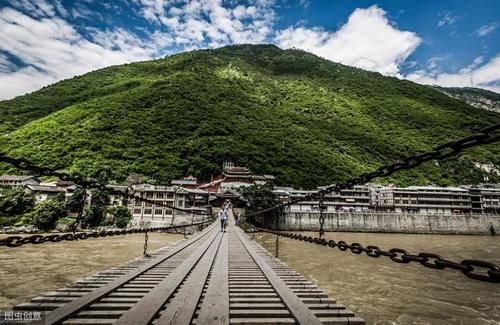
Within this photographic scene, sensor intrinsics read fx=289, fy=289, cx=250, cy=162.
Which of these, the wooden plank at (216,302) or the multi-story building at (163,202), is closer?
the wooden plank at (216,302)

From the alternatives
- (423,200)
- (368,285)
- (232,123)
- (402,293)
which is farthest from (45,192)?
(423,200)

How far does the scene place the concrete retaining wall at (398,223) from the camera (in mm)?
39906

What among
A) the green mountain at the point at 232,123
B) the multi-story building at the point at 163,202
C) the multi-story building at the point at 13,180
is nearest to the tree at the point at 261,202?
the multi-story building at the point at 163,202

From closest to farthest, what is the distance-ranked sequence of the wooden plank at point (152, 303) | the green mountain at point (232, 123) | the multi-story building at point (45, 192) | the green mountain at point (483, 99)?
1. the wooden plank at point (152, 303)
2. the multi-story building at point (45, 192)
3. the green mountain at point (232, 123)
4. the green mountain at point (483, 99)

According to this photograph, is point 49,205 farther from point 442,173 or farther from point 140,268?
point 442,173

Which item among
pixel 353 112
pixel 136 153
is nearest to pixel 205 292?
pixel 136 153

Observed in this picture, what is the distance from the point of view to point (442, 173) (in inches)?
2977

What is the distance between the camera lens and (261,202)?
37.6 m

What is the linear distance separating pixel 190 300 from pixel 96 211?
41.9 meters

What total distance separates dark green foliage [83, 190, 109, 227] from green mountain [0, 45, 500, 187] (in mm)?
14206

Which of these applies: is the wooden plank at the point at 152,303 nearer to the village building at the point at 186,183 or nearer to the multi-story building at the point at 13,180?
the village building at the point at 186,183

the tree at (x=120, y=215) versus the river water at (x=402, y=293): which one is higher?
the tree at (x=120, y=215)

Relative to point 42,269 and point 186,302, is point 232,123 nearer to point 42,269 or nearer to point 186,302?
point 42,269

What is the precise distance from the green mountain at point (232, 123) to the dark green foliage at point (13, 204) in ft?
48.0
